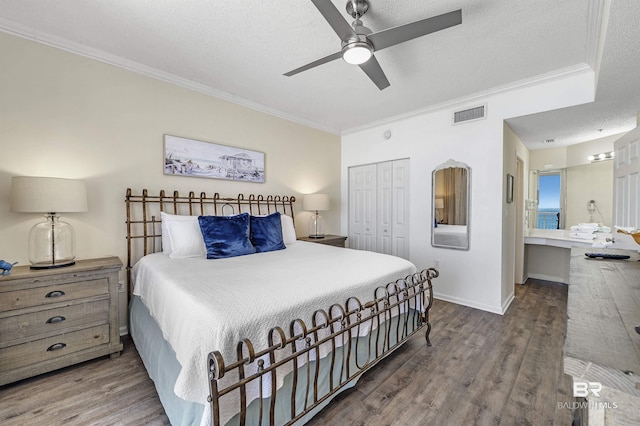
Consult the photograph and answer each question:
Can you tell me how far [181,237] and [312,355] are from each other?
1.83m

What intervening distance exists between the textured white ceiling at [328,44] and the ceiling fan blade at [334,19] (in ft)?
1.00

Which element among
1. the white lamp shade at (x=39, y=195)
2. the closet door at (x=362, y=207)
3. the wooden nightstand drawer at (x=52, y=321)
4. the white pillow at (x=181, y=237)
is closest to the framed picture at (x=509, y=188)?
the closet door at (x=362, y=207)

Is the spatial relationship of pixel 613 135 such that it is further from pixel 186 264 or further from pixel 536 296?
pixel 186 264

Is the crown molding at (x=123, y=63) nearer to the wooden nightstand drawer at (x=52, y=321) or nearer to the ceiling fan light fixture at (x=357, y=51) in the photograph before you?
the ceiling fan light fixture at (x=357, y=51)

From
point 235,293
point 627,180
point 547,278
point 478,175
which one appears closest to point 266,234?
point 235,293

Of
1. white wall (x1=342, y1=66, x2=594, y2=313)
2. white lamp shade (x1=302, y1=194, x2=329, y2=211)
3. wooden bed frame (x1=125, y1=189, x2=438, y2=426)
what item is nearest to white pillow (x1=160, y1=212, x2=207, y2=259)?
wooden bed frame (x1=125, y1=189, x2=438, y2=426)

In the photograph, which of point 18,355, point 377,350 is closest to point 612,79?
point 377,350

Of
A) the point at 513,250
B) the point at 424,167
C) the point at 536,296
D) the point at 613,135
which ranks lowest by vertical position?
the point at 536,296

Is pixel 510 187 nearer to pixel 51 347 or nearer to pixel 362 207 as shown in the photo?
pixel 362 207

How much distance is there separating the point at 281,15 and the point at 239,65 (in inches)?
36.6

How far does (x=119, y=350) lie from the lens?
7.56ft

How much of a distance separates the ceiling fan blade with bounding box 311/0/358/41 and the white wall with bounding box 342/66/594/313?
2.42 meters

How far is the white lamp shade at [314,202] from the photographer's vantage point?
13.8 feet

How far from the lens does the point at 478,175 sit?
3.46m
